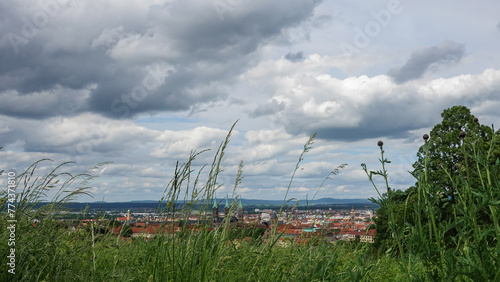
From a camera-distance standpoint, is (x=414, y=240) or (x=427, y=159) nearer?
(x=414, y=240)

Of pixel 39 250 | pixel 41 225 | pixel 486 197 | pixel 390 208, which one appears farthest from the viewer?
pixel 41 225

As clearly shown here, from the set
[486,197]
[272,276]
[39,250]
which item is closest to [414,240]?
[486,197]

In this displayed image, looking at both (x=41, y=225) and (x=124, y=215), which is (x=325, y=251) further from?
(x=41, y=225)

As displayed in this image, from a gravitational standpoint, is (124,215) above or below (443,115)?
below

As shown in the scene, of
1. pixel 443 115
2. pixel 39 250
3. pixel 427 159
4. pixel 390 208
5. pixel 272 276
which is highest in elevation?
pixel 443 115

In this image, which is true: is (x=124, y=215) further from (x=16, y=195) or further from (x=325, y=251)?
(x=325, y=251)

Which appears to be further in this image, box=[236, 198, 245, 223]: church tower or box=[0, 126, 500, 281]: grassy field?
box=[236, 198, 245, 223]: church tower

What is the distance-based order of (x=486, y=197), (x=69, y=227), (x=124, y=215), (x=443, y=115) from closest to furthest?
(x=486, y=197), (x=69, y=227), (x=124, y=215), (x=443, y=115)

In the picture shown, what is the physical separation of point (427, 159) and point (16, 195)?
13.3ft

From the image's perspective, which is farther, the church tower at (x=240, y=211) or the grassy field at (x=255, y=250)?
the church tower at (x=240, y=211)

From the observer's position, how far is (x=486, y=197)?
94.3 inches

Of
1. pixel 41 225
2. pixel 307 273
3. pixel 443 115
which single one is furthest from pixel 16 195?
pixel 443 115

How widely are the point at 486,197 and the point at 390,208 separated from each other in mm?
566

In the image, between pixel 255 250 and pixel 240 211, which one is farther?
pixel 240 211
